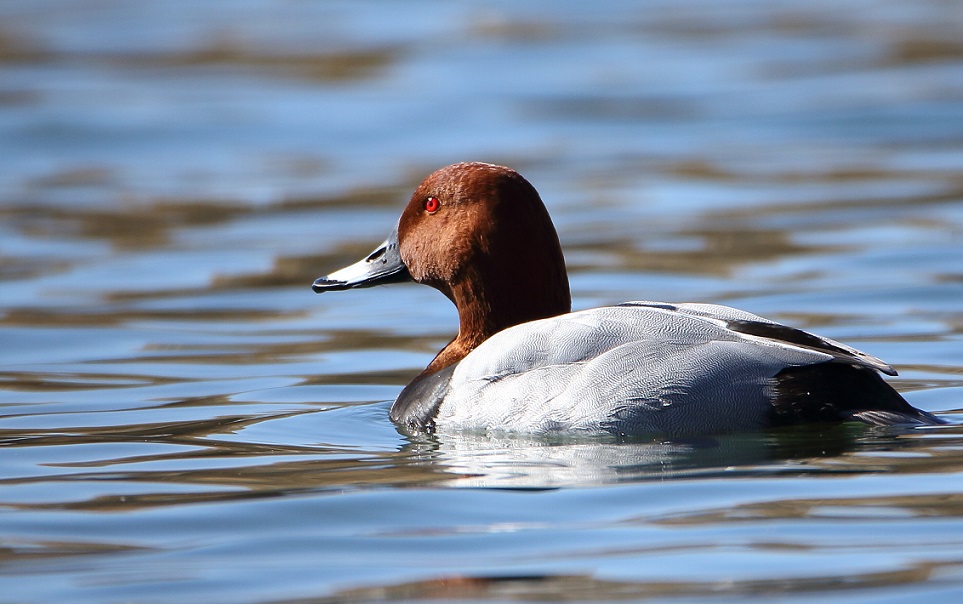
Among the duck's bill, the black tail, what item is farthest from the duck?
the duck's bill

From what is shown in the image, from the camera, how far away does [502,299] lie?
5.88 meters

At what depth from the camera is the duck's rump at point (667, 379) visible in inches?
192

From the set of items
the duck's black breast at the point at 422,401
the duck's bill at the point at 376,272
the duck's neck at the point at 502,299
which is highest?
the duck's bill at the point at 376,272

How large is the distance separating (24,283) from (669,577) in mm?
6996

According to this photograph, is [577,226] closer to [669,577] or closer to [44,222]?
[44,222]

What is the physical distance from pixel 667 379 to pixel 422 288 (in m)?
5.12

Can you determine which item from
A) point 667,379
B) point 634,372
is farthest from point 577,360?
point 667,379

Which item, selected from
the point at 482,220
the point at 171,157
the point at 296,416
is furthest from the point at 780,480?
the point at 171,157

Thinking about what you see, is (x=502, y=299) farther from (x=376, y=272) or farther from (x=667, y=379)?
(x=667, y=379)

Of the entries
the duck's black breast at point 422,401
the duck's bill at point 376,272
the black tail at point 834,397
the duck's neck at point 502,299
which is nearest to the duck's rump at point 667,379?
the black tail at point 834,397

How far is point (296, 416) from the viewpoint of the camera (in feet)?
19.9

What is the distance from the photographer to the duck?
16.1ft

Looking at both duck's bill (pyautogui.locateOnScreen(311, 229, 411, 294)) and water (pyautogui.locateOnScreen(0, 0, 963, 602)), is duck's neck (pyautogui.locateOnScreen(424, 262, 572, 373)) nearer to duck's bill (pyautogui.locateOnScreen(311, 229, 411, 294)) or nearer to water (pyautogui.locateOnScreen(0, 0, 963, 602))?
duck's bill (pyautogui.locateOnScreen(311, 229, 411, 294))

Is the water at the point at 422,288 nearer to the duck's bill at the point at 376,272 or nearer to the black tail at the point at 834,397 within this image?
the black tail at the point at 834,397
